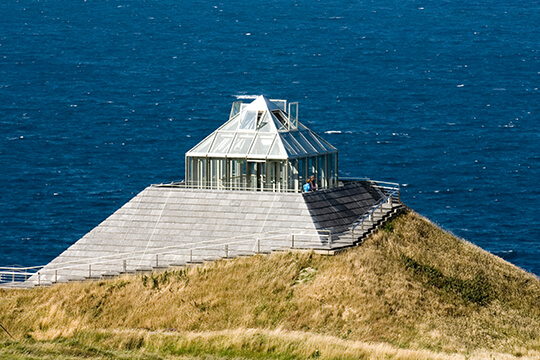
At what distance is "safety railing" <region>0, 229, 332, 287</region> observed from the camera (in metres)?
77.2

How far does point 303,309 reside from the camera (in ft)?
238

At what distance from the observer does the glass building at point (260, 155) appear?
84.2 meters

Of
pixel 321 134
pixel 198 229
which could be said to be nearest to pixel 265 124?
pixel 198 229

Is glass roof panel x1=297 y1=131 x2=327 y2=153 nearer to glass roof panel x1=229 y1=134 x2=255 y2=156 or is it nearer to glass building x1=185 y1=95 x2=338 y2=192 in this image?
glass building x1=185 y1=95 x2=338 y2=192

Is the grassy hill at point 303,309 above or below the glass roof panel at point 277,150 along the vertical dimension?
below

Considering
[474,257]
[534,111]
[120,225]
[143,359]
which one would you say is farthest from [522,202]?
[143,359]

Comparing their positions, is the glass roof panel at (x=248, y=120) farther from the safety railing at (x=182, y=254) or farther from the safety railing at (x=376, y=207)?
the safety railing at (x=182, y=254)

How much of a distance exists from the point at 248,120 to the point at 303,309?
18.7 meters

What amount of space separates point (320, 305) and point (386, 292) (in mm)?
4117

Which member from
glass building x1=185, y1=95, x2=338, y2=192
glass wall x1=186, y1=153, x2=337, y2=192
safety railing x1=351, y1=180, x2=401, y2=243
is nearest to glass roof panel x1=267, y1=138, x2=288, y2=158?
glass building x1=185, y1=95, x2=338, y2=192

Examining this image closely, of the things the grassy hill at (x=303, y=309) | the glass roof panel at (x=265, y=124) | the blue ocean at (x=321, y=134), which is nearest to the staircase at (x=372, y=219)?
the grassy hill at (x=303, y=309)

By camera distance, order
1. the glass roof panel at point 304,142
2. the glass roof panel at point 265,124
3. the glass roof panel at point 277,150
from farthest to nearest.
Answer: the glass roof panel at point 304,142, the glass roof panel at point 265,124, the glass roof panel at point 277,150

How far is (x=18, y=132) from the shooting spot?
178 metres

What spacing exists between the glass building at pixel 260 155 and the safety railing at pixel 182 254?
6977 mm
